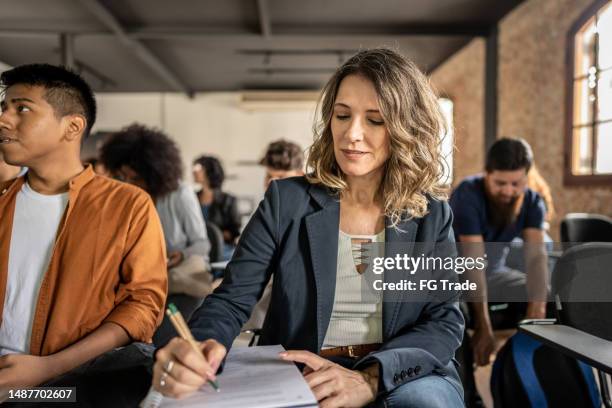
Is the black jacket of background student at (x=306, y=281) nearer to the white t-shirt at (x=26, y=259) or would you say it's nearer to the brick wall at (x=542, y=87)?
the white t-shirt at (x=26, y=259)

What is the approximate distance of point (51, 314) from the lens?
1284 millimetres

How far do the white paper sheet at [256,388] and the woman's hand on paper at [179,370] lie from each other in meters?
0.02

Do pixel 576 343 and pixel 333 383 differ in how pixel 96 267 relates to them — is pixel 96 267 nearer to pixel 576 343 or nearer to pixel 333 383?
pixel 333 383

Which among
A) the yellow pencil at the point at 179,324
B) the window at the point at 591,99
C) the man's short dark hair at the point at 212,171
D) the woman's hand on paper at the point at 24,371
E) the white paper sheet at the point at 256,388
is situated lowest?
the woman's hand on paper at the point at 24,371

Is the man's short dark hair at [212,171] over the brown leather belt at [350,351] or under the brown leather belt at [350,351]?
over

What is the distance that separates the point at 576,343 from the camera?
125cm

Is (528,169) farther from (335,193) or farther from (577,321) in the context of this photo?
(335,193)

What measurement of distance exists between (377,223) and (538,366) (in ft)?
2.90

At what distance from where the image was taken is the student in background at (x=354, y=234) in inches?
47.3

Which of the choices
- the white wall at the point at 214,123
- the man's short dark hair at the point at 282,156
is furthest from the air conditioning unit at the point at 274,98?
the man's short dark hair at the point at 282,156

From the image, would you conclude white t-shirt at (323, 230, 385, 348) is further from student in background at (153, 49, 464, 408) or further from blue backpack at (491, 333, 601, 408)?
blue backpack at (491, 333, 601, 408)

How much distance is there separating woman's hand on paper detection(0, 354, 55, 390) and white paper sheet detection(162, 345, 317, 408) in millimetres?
477

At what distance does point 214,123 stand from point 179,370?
10.1m

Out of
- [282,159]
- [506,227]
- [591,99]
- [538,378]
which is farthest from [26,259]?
[591,99]
